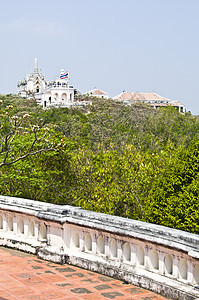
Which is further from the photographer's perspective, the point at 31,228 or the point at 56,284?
the point at 31,228

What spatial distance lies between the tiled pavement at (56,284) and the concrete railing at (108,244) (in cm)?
15

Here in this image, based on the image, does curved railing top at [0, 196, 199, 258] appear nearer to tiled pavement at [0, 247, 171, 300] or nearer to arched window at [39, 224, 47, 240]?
arched window at [39, 224, 47, 240]

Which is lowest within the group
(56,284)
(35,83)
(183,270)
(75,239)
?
(56,284)

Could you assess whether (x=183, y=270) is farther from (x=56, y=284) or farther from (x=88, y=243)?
(x=88, y=243)

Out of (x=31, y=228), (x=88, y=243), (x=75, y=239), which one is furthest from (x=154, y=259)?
(x=31, y=228)

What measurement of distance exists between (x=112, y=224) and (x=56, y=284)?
1.06 m

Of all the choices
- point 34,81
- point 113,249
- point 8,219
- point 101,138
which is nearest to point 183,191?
point 113,249

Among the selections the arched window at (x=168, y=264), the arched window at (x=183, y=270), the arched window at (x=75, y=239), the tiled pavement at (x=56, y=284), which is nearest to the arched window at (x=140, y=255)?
the tiled pavement at (x=56, y=284)

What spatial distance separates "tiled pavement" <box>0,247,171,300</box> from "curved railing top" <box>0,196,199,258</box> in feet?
2.09

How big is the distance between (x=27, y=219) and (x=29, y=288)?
6.10 ft

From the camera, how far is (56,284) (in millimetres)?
6043

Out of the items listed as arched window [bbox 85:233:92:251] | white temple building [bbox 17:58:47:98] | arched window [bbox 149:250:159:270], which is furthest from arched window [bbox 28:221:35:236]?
white temple building [bbox 17:58:47:98]

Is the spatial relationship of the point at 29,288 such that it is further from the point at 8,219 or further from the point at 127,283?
the point at 8,219

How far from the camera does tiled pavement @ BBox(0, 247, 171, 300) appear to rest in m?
5.62
